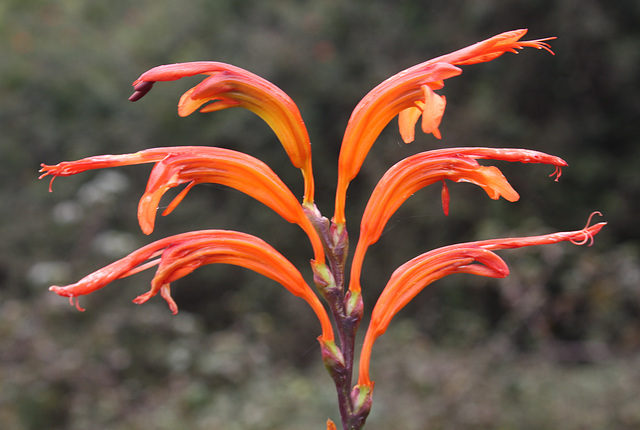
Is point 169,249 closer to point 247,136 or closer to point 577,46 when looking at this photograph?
point 577,46

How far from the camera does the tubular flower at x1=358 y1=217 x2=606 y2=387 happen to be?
1.53 metres

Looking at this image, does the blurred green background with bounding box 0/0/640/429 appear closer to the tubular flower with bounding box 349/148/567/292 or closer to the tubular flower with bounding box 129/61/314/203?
the tubular flower with bounding box 349/148/567/292

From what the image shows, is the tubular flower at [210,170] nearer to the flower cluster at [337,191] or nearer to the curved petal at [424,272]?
the flower cluster at [337,191]

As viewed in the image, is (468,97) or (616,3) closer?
(616,3)

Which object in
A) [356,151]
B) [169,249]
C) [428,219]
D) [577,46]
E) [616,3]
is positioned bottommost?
[428,219]

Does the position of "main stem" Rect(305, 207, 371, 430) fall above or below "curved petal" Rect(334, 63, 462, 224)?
below

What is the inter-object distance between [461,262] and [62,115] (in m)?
12.7

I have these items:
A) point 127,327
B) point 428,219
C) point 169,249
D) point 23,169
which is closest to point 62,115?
point 23,169

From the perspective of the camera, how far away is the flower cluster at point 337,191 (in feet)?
4.67

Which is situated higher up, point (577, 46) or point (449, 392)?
point (577, 46)

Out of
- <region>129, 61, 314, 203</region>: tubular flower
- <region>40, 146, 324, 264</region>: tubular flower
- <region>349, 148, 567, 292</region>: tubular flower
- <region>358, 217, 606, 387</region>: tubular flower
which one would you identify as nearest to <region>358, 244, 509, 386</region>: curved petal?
<region>358, 217, 606, 387</region>: tubular flower

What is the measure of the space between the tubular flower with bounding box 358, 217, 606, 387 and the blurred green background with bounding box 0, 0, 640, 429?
11.4 feet

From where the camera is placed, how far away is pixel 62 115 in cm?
1261

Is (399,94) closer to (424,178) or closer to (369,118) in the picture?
(369,118)
